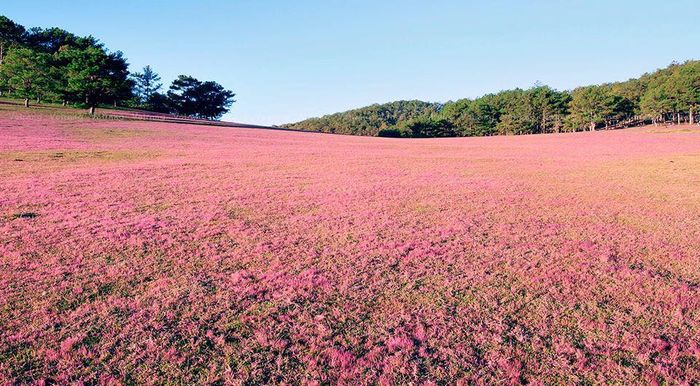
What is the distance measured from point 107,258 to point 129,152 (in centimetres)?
2857

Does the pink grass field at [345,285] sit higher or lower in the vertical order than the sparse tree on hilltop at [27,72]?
lower

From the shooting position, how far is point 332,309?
823cm

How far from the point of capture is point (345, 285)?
9422 millimetres

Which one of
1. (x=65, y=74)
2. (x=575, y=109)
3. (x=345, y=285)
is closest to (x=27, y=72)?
(x=65, y=74)

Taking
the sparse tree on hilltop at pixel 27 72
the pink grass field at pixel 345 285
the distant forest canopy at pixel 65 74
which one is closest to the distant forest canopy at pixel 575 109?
the distant forest canopy at pixel 65 74

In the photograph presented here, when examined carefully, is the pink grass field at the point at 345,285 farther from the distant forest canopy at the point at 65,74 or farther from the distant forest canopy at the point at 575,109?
the distant forest canopy at the point at 575,109

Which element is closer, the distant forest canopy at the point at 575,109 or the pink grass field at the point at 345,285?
the pink grass field at the point at 345,285

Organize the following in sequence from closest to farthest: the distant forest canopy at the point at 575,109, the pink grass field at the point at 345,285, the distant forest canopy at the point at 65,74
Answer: the pink grass field at the point at 345,285, the distant forest canopy at the point at 65,74, the distant forest canopy at the point at 575,109

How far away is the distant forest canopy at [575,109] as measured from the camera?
102438 millimetres

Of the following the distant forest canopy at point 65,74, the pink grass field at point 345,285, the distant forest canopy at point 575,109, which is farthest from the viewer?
the distant forest canopy at point 575,109

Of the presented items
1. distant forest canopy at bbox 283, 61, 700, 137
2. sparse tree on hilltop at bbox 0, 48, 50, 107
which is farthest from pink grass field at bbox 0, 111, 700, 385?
distant forest canopy at bbox 283, 61, 700, 137

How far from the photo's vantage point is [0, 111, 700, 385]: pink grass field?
20.8 feet

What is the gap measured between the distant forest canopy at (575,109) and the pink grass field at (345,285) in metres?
107

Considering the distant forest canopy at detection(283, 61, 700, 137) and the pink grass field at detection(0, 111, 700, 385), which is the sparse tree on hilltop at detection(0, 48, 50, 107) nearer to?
the pink grass field at detection(0, 111, 700, 385)
